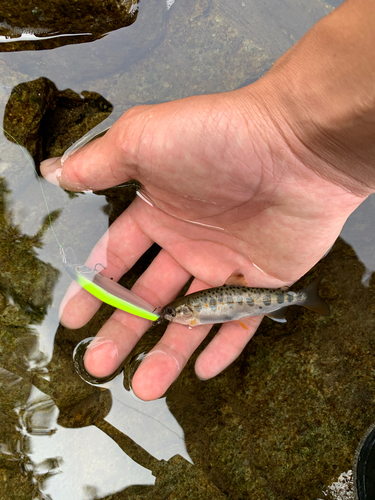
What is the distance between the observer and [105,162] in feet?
11.1

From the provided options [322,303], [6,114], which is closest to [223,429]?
[322,303]

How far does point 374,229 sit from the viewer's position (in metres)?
4.50

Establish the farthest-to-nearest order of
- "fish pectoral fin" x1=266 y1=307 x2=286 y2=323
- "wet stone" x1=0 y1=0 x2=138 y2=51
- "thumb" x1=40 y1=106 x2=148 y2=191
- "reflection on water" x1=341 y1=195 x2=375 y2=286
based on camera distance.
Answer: "reflection on water" x1=341 y1=195 x2=375 y2=286 → "fish pectoral fin" x1=266 y1=307 x2=286 y2=323 → "wet stone" x1=0 y1=0 x2=138 y2=51 → "thumb" x1=40 y1=106 x2=148 y2=191

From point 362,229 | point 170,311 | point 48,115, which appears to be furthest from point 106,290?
point 362,229

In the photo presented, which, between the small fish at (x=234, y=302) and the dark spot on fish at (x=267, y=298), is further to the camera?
the dark spot on fish at (x=267, y=298)

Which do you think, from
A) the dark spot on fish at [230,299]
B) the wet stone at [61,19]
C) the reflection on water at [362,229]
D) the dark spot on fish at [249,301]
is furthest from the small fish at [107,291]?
the reflection on water at [362,229]

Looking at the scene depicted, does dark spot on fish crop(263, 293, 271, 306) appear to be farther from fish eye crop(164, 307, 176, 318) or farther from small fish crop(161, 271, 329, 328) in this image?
fish eye crop(164, 307, 176, 318)

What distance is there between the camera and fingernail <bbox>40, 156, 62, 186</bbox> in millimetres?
3980

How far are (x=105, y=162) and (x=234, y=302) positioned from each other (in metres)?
2.02

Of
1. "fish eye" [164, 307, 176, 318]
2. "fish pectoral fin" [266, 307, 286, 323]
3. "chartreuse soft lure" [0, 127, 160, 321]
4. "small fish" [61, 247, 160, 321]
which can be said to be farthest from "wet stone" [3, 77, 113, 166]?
"fish pectoral fin" [266, 307, 286, 323]

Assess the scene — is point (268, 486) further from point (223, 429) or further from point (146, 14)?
point (146, 14)

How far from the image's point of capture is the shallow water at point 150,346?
151 inches

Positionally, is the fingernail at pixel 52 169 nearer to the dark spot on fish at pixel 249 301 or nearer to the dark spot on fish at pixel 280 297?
the dark spot on fish at pixel 249 301

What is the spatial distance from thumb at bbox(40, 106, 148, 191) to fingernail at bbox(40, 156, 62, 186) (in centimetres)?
16
